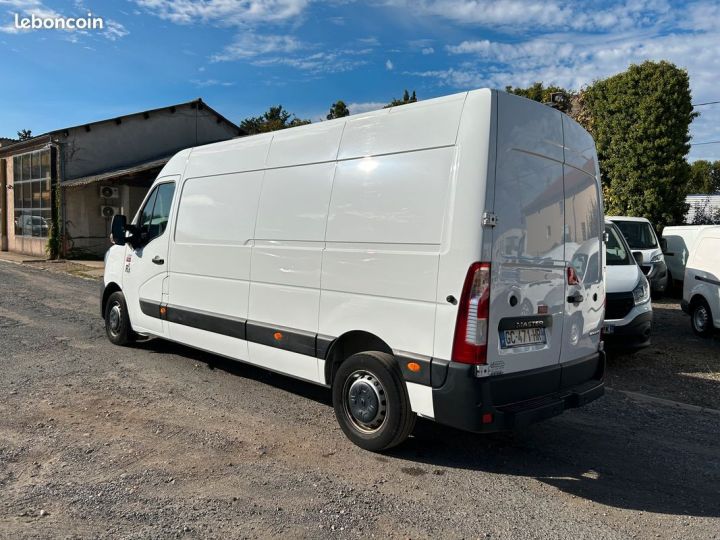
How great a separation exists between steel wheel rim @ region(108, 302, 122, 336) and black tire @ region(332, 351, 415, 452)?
4.17 metres

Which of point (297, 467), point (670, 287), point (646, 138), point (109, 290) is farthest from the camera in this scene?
point (646, 138)

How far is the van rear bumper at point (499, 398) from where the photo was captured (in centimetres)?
357

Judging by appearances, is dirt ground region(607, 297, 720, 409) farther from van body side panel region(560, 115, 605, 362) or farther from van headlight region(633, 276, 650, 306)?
van body side panel region(560, 115, 605, 362)

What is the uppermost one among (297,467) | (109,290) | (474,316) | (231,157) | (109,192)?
(109,192)

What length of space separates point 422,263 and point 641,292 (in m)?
4.72

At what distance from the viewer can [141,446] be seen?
4238 millimetres

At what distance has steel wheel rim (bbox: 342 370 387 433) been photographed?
4.13m

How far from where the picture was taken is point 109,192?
71.7 feet

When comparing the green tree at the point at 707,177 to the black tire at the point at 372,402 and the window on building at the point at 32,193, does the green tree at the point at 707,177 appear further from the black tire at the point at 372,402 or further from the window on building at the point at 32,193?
the black tire at the point at 372,402

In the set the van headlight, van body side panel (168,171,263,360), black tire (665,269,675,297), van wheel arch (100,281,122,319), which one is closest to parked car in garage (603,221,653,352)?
the van headlight

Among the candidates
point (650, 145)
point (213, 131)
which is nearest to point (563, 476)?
point (650, 145)

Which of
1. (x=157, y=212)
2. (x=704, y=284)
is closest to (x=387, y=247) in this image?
(x=157, y=212)

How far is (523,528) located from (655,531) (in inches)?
31.1

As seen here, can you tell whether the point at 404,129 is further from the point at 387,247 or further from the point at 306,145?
the point at 306,145
